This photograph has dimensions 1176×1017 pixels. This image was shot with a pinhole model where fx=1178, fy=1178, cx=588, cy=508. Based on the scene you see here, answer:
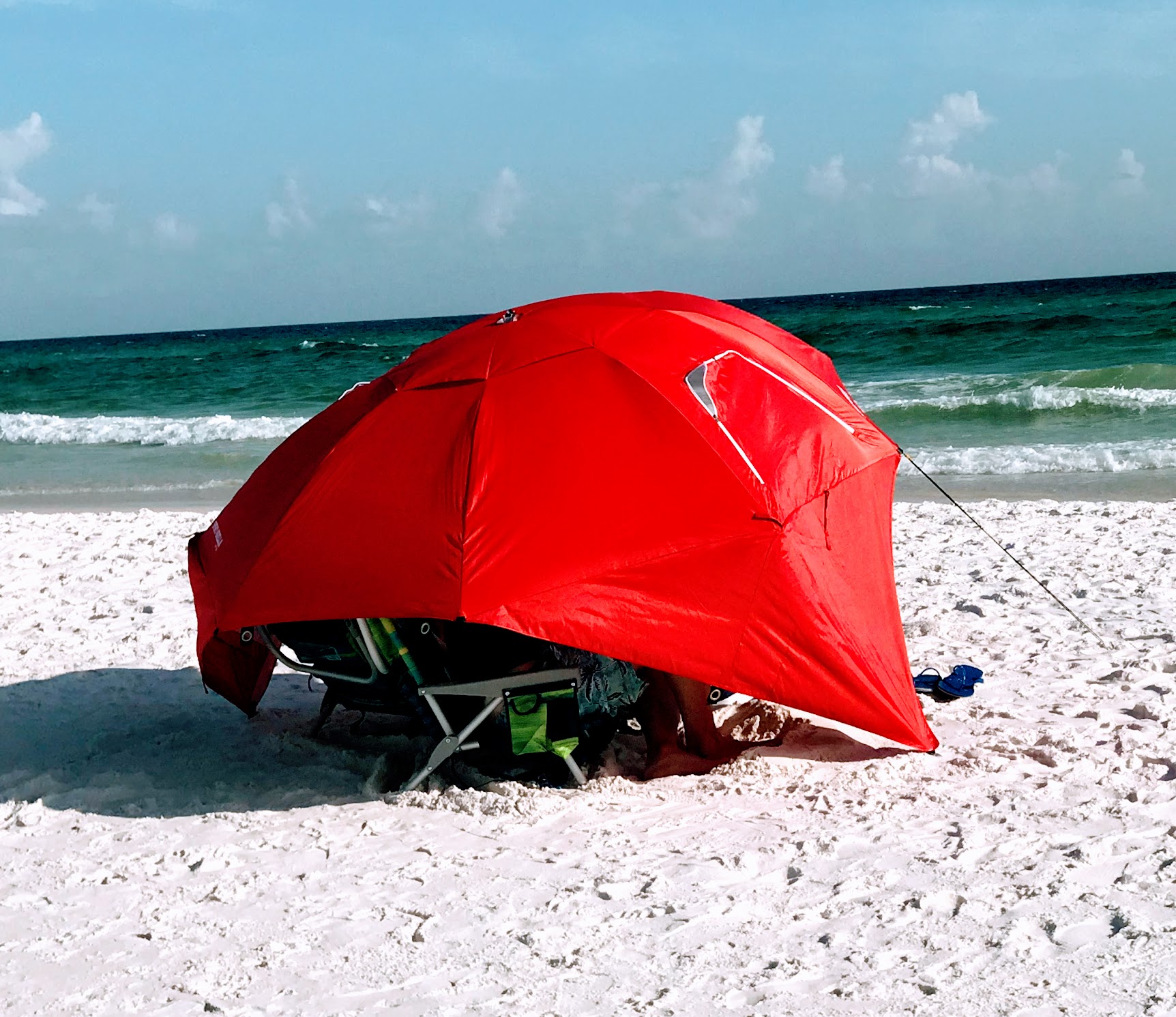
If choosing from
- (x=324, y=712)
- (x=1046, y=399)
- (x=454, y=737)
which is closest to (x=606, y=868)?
(x=454, y=737)

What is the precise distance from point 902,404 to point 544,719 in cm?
1485

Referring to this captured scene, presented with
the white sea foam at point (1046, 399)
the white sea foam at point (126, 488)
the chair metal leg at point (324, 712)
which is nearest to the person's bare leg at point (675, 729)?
the chair metal leg at point (324, 712)

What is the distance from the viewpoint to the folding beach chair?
4.03m

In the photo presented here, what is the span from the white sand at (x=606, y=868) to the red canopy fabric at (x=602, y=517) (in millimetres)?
500

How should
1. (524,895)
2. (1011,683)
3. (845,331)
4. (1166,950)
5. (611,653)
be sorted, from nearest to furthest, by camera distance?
(1166,950), (524,895), (611,653), (1011,683), (845,331)

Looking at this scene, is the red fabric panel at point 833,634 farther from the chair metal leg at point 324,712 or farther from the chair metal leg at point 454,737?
the chair metal leg at point 324,712

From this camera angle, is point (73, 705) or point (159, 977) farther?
point (73, 705)

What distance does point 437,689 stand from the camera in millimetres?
4035

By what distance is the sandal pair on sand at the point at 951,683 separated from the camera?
4.96 metres

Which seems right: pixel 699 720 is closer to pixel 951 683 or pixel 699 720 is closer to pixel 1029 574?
pixel 951 683

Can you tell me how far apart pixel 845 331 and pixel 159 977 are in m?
34.5

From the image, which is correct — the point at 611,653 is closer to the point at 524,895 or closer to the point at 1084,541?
the point at 524,895

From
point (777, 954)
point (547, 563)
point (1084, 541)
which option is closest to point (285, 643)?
point (547, 563)

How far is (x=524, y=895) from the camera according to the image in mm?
3420
